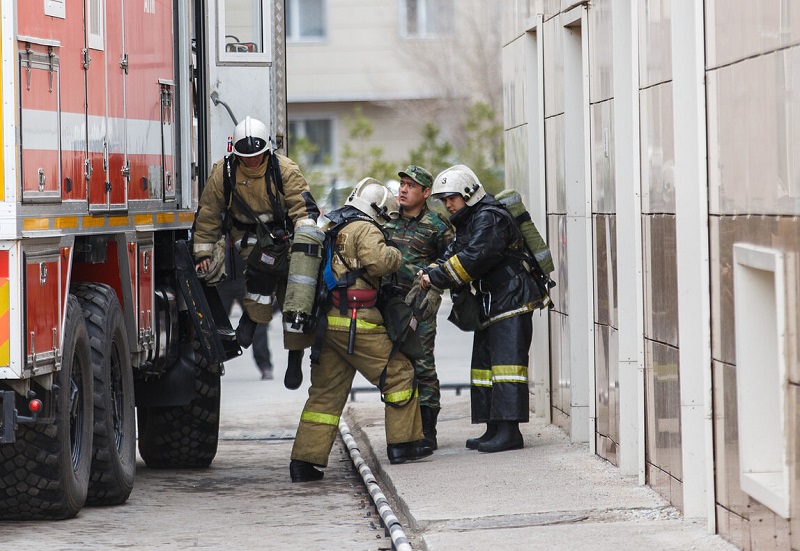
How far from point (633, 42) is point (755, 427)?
8.56 feet

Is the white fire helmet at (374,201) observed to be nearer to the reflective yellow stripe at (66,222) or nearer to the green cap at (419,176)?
the green cap at (419,176)

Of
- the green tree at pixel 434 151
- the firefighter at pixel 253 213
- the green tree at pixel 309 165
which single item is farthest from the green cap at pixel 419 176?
the green tree at pixel 309 165

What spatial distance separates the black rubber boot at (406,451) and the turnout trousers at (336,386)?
244 mm

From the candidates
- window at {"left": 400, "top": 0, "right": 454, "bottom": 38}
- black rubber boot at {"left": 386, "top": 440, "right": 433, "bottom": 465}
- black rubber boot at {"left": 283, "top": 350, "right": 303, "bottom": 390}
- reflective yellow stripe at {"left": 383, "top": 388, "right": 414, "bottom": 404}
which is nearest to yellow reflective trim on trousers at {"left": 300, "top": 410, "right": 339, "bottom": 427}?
black rubber boot at {"left": 283, "top": 350, "right": 303, "bottom": 390}

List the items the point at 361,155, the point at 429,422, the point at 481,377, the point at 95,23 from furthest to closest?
the point at 361,155 < the point at 429,422 < the point at 481,377 < the point at 95,23

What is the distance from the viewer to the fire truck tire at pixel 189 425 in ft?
34.7

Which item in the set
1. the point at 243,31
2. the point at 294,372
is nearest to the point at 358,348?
the point at 294,372

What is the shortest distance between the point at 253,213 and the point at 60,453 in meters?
2.73

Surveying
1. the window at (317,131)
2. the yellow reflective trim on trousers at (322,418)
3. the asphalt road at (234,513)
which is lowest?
the asphalt road at (234,513)

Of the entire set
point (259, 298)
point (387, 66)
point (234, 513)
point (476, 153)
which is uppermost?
point (387, 66)

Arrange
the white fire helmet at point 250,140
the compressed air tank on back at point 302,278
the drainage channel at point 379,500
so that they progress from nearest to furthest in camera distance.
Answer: the drainage channel at point 379,500
the compressed air tank on back at point 302,278
the white fire helmet at point 250,140

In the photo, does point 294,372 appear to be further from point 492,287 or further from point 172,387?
point 492,287

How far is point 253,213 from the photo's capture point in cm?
999

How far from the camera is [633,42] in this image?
329 inches
